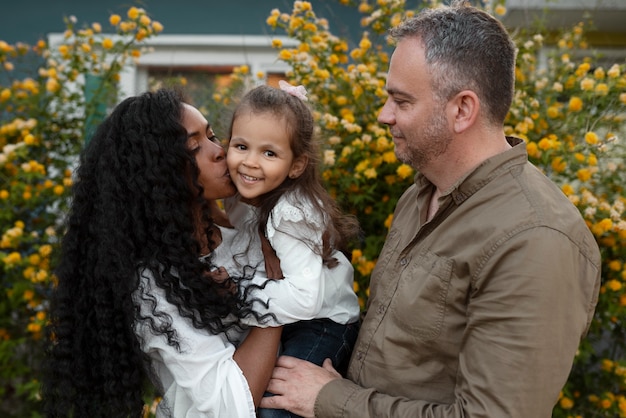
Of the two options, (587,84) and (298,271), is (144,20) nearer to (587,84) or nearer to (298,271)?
(298,271)

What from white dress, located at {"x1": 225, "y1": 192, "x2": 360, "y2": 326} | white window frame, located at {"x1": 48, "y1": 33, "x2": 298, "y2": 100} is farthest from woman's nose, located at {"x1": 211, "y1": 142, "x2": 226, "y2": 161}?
white window frame, located at {"x1": 48, "y1": 33, "x2": 298, "y2": 100}

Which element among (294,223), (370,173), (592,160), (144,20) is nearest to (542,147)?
(592,160)

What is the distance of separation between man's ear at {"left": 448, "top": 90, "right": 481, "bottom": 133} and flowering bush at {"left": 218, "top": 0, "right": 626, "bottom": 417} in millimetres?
1079

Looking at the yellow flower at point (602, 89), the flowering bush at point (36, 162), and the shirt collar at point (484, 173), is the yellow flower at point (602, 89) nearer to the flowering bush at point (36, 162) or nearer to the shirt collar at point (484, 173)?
the shirt collar at point (484, 173)

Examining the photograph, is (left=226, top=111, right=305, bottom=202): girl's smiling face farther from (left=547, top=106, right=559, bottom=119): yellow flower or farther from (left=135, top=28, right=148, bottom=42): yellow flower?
(left=135, top=28, right=148, bottom=42): yellow flower

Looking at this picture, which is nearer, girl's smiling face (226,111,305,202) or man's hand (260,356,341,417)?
man's hand (260,356,341,417)

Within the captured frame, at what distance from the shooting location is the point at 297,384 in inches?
81.0

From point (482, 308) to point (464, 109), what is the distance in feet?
1.98

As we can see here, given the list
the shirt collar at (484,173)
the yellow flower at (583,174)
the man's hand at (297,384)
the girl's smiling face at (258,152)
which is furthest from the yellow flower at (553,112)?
the man's hand at (297,384)

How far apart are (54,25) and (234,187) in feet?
15.1

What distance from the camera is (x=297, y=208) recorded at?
2.17m

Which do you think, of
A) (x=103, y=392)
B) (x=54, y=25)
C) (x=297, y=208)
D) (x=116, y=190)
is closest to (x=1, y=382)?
(x=103, y=392)

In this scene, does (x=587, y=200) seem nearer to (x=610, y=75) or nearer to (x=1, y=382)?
(x=610, y=75)

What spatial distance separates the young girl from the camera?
82.0 inches
